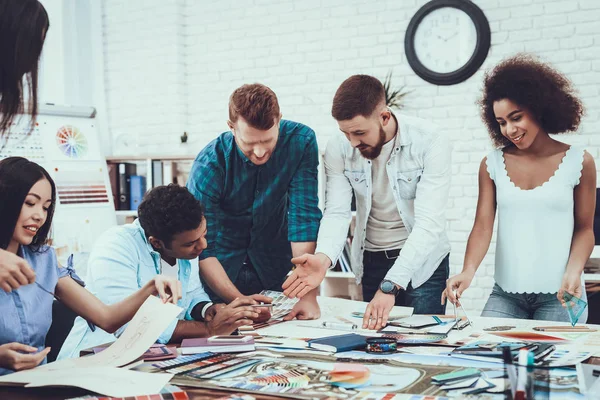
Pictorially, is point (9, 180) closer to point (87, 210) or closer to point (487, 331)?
point (487, 331)

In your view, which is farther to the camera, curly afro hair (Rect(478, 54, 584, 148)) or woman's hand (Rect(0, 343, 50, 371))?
curly afro hair (Rect(478, 54, 584, 148))

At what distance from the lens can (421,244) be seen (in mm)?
2180

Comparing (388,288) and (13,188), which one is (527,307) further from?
(13,188)

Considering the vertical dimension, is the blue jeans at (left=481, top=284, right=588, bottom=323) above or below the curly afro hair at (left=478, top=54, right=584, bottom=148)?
below

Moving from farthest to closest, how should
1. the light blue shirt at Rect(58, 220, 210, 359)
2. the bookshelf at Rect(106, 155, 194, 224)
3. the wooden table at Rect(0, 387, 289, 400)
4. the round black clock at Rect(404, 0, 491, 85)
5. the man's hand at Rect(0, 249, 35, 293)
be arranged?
the bookshelf at Rect(106, 155, 194, 224)
the round black clock at Rect(404, 0, 491, 85)
the light blue shirt at Rect(58, 220, 210, 359)
the man's hand at Rect(0, 249, 35, 293)
the wooden table at Rect(0, 387, 289, 400)

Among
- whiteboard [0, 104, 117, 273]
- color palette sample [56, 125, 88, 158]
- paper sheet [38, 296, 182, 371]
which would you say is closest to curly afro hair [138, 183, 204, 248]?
paper sheet [38, 296, 182, 371]

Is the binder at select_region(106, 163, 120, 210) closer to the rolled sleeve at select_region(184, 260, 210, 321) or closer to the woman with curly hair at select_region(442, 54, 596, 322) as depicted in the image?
the rolled sleeve at select_region(184, 260, 210, 321)

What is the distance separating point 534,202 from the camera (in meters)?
2.07

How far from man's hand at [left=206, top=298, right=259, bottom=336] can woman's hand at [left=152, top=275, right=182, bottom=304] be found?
188 mm

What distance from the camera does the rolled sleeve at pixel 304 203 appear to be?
2348 mm

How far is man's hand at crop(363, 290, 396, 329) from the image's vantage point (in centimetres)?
188

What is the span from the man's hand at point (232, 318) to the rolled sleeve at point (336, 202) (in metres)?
0.48

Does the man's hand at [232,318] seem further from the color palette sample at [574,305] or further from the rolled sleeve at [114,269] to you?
the color palette sample at [574,305]

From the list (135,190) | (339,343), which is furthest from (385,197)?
(135,190)
